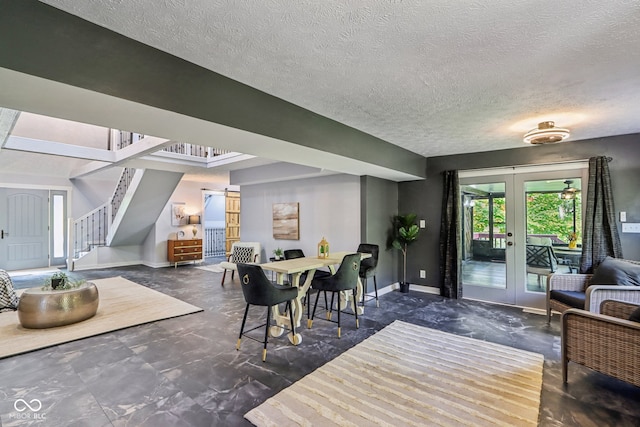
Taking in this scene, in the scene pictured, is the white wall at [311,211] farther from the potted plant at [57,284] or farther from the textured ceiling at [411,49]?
the potted plant at [57,284]

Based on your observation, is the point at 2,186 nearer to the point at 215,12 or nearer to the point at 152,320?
the point at 152,320

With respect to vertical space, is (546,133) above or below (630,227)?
above

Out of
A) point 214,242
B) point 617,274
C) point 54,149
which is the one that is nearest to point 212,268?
point 214,242

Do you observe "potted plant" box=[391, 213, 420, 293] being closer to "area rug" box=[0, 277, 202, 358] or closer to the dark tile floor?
the dark tile floor

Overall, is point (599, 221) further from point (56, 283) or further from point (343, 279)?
point (56, 283)

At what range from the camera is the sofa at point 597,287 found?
3.04 metres

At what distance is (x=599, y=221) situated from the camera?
3984mm

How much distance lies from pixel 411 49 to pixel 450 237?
394 centimetres

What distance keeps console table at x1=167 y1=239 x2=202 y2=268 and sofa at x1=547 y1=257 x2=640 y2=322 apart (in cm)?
806

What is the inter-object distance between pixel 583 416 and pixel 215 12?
347 cm

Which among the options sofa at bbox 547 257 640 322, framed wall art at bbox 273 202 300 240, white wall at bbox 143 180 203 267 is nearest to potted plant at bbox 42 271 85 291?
framed wall art at bbox 273 202 300 240

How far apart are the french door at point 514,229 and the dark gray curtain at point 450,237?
6.2 inches

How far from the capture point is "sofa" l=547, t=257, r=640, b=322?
3.04 meters

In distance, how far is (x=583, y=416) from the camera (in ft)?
6.93
